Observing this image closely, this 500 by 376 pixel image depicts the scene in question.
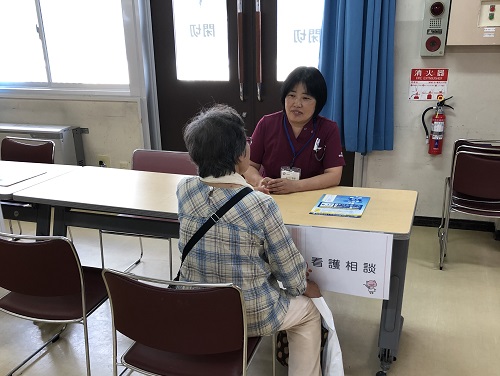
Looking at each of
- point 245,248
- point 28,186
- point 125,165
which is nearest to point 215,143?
point 245,248

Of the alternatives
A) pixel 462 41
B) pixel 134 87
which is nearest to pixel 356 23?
pixel 462 41

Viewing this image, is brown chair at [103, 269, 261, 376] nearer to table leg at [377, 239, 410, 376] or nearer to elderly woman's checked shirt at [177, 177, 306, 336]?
elderly woman's checked shirt at [177, 177, 306, 336]

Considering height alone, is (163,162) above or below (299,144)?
below

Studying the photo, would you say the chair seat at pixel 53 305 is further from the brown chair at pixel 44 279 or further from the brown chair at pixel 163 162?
the brown chair at pixel 163 162

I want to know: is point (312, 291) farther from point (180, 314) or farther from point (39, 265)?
point (39, 265)

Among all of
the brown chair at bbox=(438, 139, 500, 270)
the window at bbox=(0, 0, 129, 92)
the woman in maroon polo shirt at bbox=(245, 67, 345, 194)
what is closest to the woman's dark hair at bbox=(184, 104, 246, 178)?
the woman in maroon polo shirt at bbox=(245, 67, 345, 194)

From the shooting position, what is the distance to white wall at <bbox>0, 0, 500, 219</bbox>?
10.1 feet

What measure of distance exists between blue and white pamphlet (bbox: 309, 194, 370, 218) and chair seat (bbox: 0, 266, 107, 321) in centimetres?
93

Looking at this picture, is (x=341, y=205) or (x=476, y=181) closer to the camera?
(x=341, y=205)

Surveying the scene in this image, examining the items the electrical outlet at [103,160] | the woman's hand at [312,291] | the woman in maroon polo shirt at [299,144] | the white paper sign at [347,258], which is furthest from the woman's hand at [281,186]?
the electrical outlet at [103,160]

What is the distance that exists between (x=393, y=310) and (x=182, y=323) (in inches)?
37.2

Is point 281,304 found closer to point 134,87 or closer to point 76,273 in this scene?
point 76,273

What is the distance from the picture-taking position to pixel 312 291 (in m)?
1.57

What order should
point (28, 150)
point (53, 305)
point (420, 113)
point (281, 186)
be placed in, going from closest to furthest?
point (53, 305) → point (281, 186) → point (28, 150) → point (420, 113)
